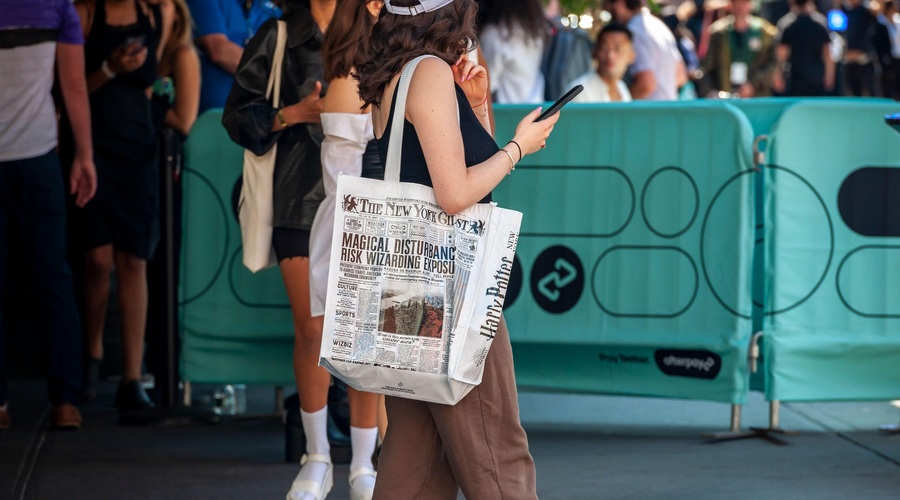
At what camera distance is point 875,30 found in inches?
743

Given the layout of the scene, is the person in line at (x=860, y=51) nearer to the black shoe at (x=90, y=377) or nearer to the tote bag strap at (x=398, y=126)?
the black shoe at (x=90, y=377)

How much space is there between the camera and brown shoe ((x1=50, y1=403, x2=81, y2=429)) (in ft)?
20.6

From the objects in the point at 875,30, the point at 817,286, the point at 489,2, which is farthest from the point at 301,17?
the point at 875,30

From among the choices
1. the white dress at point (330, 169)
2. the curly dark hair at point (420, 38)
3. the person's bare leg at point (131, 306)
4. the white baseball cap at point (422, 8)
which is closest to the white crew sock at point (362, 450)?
the white dress at point (330, 169)

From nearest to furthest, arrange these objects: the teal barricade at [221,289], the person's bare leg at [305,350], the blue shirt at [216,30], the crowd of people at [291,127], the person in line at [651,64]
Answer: the crowd of people at [291,127] → the person's bare leg at [305,350] → the teal barricade at [221,289] → the blue shirt at [216,30] → the person in line at [651,64]

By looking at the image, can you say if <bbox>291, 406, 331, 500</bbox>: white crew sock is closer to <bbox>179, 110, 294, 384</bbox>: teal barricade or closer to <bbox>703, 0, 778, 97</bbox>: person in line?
<bbox>179, 110, 294, 384</bbox>: teal barricade

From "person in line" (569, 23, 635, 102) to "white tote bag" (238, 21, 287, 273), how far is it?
4090mm

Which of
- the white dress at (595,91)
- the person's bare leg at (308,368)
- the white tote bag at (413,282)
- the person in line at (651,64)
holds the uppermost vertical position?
the person in line at (651,64)

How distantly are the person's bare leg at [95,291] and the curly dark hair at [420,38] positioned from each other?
388cm

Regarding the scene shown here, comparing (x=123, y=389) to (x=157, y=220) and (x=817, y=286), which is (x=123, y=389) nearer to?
(x=157, y=220)

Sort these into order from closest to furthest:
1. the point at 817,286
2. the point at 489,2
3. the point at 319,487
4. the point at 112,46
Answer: the point at 319,487
the point at 817,286
the point at 112,46
the point at 489,2

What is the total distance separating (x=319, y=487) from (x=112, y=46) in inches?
120

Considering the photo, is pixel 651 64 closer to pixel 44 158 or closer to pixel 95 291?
pixel 95 291

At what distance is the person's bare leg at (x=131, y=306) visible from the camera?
6922mm
